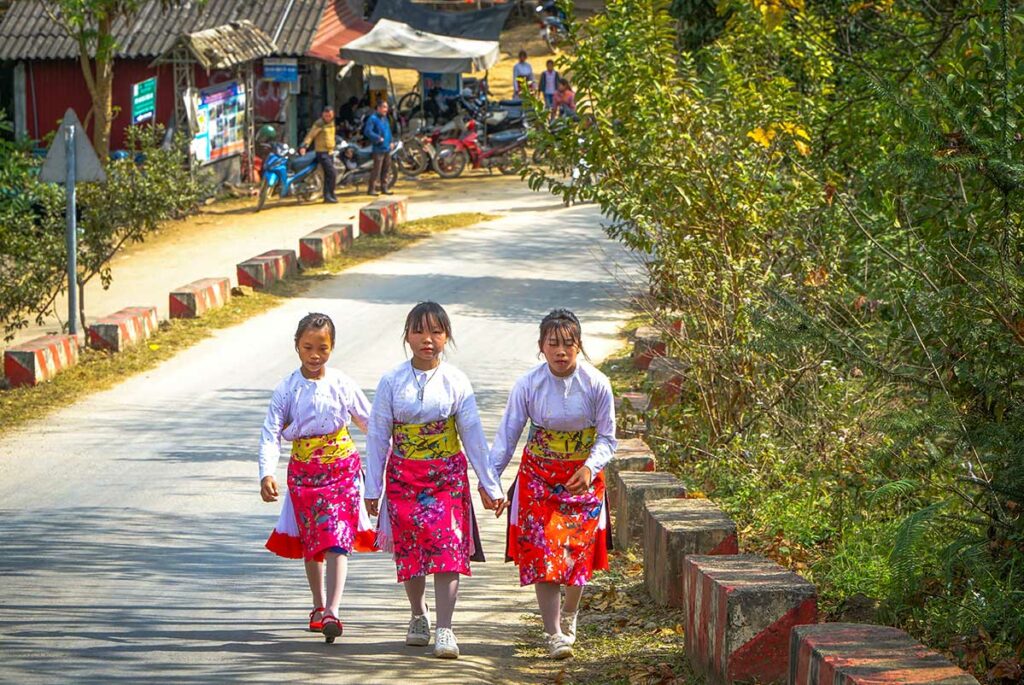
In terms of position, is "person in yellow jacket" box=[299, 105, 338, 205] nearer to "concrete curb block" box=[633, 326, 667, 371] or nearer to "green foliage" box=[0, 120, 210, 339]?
"green foliage" box=[0, 120, 210, 339]

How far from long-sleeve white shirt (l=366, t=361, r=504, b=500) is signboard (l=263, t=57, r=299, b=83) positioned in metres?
21.8

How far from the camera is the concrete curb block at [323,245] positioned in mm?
18719

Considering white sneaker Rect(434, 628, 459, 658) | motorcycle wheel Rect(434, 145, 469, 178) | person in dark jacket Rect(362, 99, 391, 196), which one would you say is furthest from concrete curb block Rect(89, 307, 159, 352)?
motorcycle wheel Rect(434, 145, 469, 178)

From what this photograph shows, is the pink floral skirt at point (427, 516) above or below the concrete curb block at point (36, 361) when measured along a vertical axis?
above

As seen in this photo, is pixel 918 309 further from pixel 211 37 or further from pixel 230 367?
pixel 211 37

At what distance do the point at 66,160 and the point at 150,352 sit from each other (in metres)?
1.93

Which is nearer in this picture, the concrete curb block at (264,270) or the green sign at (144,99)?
the concrete curb block at (264,270)

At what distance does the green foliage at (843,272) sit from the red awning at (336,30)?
15749 mm

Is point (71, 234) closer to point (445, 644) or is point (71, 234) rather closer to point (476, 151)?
point (445, 644)

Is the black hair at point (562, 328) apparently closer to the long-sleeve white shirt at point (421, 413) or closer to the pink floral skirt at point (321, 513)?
the long-sleeve white shirt at point (421, 413)

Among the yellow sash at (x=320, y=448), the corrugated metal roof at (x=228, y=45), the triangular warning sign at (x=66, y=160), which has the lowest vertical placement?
the yellow sash at (x=320, y=448)

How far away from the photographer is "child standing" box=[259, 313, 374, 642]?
6312 mm

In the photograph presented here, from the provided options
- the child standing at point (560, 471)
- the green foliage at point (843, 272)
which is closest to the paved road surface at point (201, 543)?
the child standing at point (560, 471)

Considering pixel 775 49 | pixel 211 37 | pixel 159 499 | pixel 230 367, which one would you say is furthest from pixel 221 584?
pixel 211 37
